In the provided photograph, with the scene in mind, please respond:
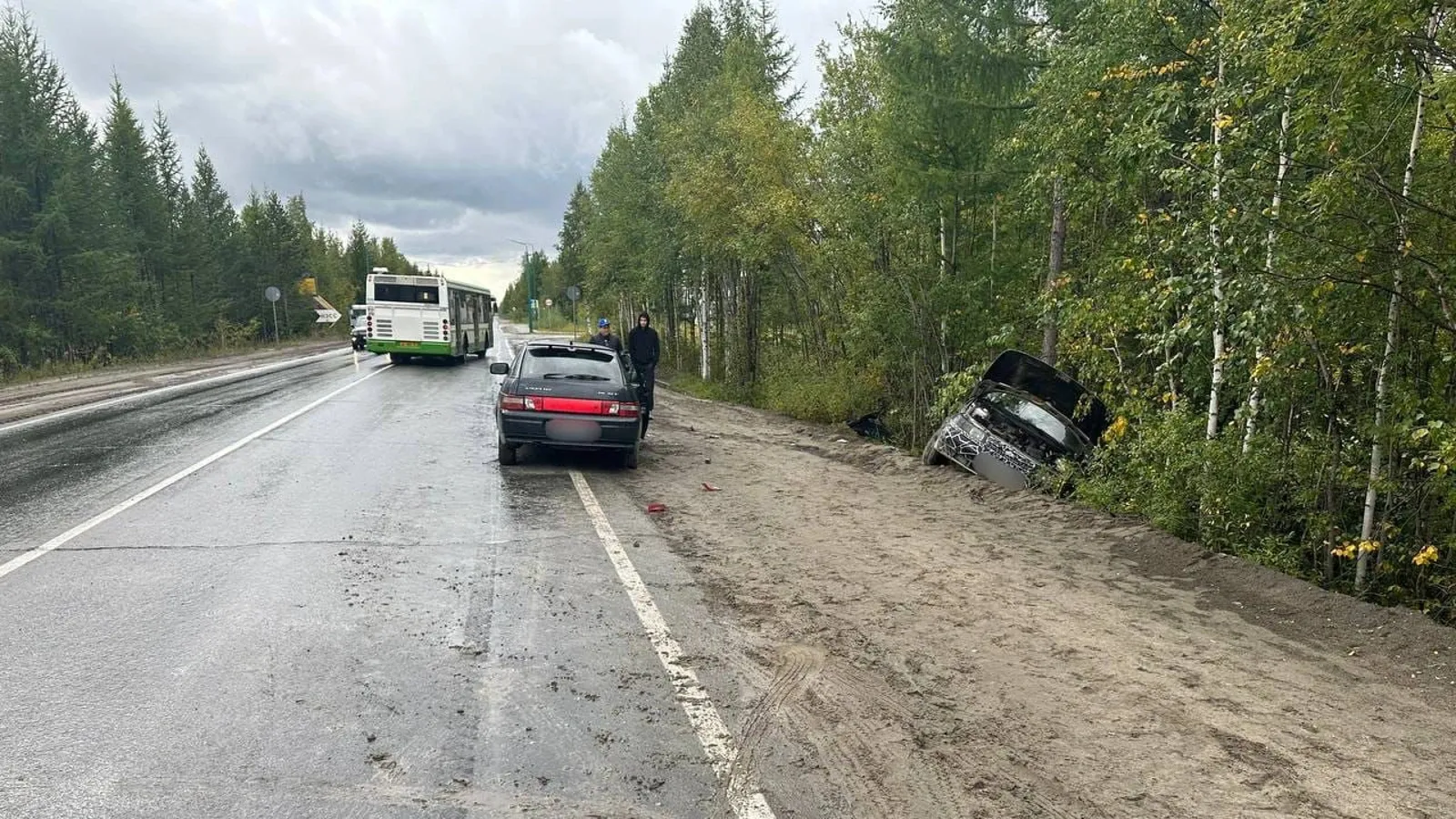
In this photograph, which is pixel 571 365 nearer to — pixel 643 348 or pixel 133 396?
pixel 643 348

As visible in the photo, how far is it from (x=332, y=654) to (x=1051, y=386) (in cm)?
879

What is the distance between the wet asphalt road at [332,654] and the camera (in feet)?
10.2

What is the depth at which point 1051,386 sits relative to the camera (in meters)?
10.3

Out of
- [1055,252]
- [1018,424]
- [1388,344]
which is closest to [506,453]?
[1018,424]

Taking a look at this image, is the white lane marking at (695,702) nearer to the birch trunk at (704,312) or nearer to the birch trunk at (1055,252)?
the birch trunk at (1055,252)

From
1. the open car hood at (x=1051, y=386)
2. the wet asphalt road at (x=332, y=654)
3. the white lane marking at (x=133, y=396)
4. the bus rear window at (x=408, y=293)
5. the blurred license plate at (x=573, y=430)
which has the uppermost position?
the bus rear window at (x=408, y=293)

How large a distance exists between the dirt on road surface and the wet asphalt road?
0.46 m

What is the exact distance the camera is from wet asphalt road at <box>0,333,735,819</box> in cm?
312

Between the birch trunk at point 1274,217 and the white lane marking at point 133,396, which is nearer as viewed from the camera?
the birch trunk at point 1274,217

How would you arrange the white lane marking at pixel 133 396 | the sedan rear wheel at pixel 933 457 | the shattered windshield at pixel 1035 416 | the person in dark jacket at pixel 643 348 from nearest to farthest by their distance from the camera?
the shattered windshield at pixel 1035 416 → the sedan rear wheel at pixel 933 457 → the white lane marking at pixel 133 396 → the person in dark jacket at pixel 643 348

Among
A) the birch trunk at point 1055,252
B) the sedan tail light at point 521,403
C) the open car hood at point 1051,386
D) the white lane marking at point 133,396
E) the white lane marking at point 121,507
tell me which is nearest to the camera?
the white lane marking at point 121,507

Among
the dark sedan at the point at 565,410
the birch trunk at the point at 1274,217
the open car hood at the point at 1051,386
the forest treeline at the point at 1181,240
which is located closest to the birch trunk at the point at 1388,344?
the forest treeline at the point at 1181,240

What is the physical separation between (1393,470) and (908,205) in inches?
A: 318

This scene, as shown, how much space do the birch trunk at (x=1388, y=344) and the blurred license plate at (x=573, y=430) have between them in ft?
23.8
